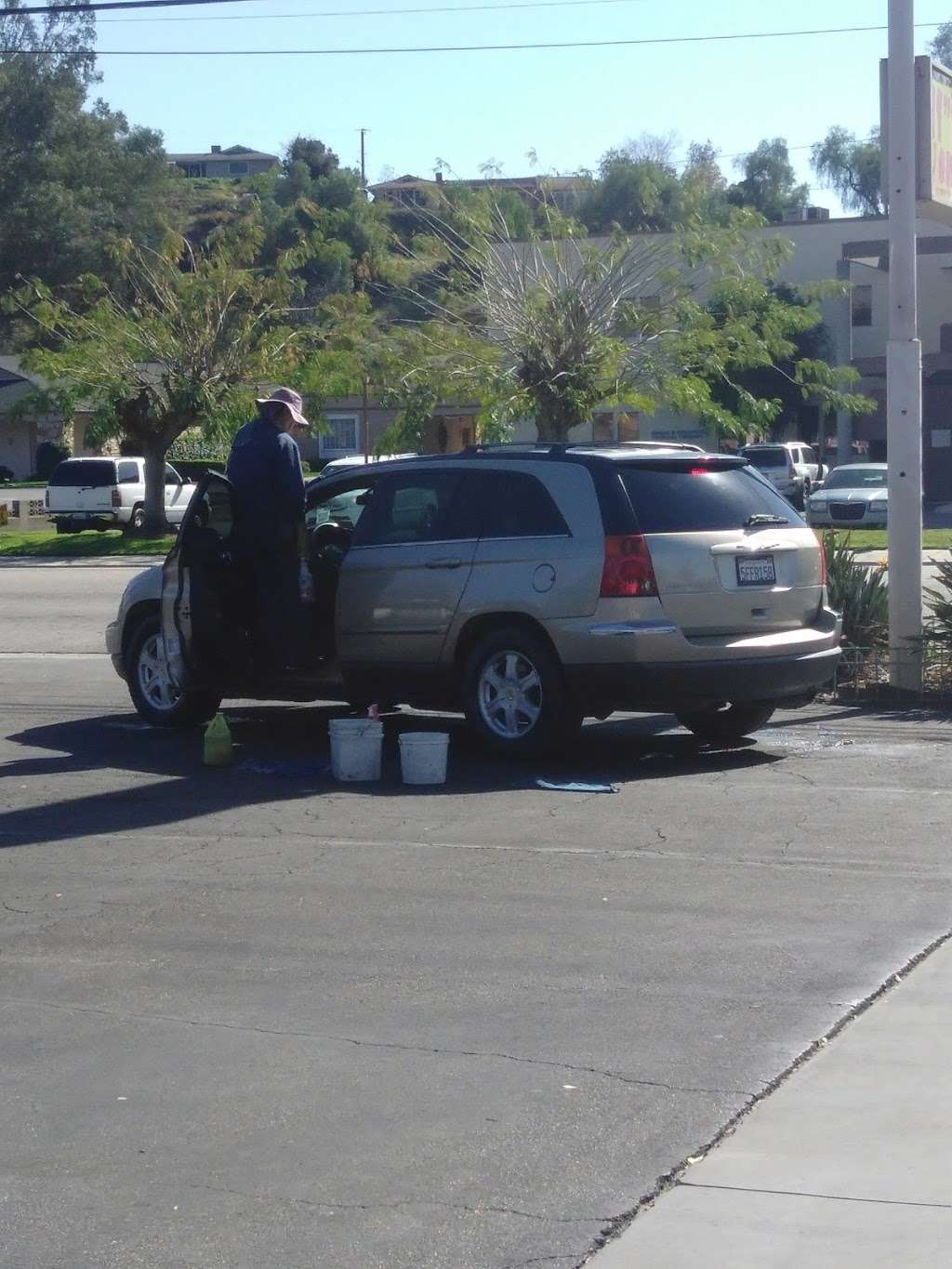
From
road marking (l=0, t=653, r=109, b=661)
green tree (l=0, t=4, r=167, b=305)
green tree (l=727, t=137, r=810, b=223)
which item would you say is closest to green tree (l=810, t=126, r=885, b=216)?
green tree (l=727, t=137, r=810, b=223)

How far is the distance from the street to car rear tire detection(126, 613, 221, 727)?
0.74 metres

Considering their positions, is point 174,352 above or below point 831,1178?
above

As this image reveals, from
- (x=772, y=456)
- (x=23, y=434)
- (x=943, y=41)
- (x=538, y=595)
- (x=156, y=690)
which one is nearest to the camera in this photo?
(x=538, y=595)

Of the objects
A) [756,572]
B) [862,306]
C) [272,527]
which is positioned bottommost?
[756,572]

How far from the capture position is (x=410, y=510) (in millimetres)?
11094

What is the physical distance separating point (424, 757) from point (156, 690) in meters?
2.92

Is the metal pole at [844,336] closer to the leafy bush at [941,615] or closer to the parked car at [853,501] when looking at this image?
the parked car at [853,501]

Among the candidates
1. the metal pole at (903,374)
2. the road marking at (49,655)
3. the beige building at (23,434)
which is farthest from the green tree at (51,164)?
the metal pole at (903,374)

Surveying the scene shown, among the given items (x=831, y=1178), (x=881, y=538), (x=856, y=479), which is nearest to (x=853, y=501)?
(x=856, y=479)

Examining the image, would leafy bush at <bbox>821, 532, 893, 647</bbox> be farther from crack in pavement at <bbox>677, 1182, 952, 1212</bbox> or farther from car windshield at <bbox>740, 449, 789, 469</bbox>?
car windshield at <bbox>740, 449, 789, 469</bbox>

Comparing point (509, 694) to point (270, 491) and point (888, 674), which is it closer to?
point (270, 491)

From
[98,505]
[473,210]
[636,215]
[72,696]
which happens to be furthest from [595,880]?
[636,215]

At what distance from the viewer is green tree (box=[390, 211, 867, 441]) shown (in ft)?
98.7

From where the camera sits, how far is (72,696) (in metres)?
14.0
